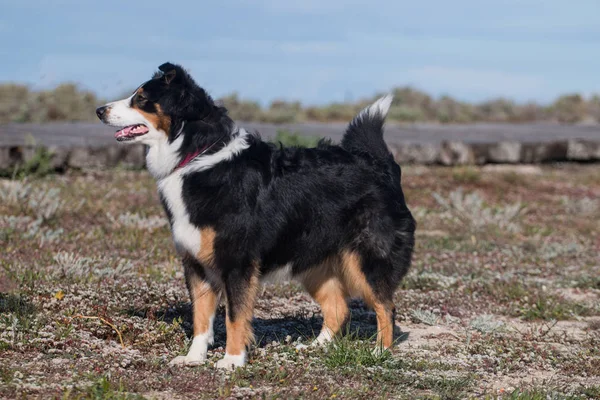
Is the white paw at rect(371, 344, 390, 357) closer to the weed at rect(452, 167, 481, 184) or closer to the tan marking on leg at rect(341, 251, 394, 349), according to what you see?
the tan marking on leg at rect(341, 251, 394, 349)

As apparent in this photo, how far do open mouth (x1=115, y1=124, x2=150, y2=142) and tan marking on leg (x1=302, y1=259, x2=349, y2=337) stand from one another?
5.28 feet

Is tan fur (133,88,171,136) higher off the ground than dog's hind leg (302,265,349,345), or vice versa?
tan fur (133,88,171,136)

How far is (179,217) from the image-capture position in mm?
5184

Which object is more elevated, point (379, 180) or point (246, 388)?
point (379, 180)

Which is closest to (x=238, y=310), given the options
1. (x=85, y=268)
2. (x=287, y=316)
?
(x=287, y=316)

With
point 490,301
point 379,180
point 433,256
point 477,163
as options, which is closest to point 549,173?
point 477,163

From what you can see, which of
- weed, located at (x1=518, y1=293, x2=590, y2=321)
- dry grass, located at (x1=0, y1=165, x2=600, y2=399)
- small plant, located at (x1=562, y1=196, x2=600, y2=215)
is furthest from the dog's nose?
small plant, located at (x1=562, y1=196, x2=600, y2=215)

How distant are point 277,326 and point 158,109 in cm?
206

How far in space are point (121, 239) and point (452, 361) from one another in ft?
14.4

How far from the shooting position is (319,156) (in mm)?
5684

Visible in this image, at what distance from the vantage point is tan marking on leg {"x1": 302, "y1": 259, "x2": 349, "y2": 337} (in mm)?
5992

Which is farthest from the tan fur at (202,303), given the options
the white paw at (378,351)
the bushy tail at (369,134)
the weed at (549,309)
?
the weed at (549,309)

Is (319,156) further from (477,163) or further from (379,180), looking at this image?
(477,163)

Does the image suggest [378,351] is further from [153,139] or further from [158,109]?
[158,109]
